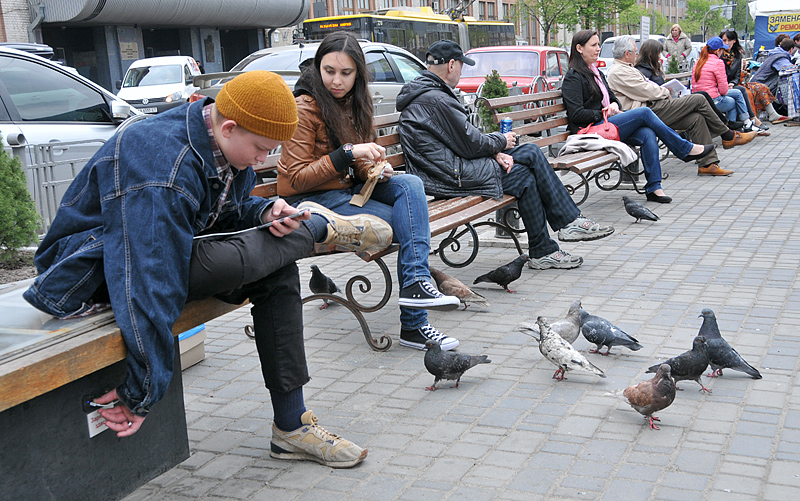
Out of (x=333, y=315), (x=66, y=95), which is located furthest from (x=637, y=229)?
(x=66, y=95)

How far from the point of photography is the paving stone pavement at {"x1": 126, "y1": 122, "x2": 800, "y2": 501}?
3.06m

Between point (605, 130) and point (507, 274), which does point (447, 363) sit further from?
point (605, 130)

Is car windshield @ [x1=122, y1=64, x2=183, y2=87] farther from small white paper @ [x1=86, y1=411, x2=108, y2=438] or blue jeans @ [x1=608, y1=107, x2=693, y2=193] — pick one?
small white paper @ [x1=86, y1=411, x2=108, y2=438]

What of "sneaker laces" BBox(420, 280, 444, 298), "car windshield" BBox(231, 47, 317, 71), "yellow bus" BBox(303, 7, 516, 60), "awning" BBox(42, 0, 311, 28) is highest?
A: "awning" BBox(42, 0, 311, 28)

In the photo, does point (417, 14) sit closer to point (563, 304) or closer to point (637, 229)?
point (637, 229)

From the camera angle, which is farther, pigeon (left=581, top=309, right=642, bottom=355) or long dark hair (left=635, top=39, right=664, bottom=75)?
long dark hair (left=635, top=39, right=664, bottom=75)

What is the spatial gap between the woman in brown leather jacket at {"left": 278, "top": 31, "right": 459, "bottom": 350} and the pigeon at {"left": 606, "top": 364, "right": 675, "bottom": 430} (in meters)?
1.21

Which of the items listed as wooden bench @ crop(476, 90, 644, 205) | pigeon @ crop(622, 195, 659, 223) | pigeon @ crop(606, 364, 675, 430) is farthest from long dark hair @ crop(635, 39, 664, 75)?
pigeon @ crop(606, 364, 675, 430)

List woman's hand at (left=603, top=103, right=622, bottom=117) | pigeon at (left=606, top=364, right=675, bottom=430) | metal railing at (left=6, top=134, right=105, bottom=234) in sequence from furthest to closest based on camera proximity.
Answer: woman's hand at (left=603, top=103, right=622, bottom=117) < metal railing at (left=6, top=134, right=105, bottom=234) < pigeon at (left=606, top=364, right=675, bottom=430)

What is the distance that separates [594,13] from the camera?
48625 mm

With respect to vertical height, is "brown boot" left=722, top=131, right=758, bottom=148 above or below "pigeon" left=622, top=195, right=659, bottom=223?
above

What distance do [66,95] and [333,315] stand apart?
14.0ft

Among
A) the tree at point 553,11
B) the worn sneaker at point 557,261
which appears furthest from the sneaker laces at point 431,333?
the tree at point 553,11

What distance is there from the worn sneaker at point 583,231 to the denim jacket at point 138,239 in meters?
4.31
